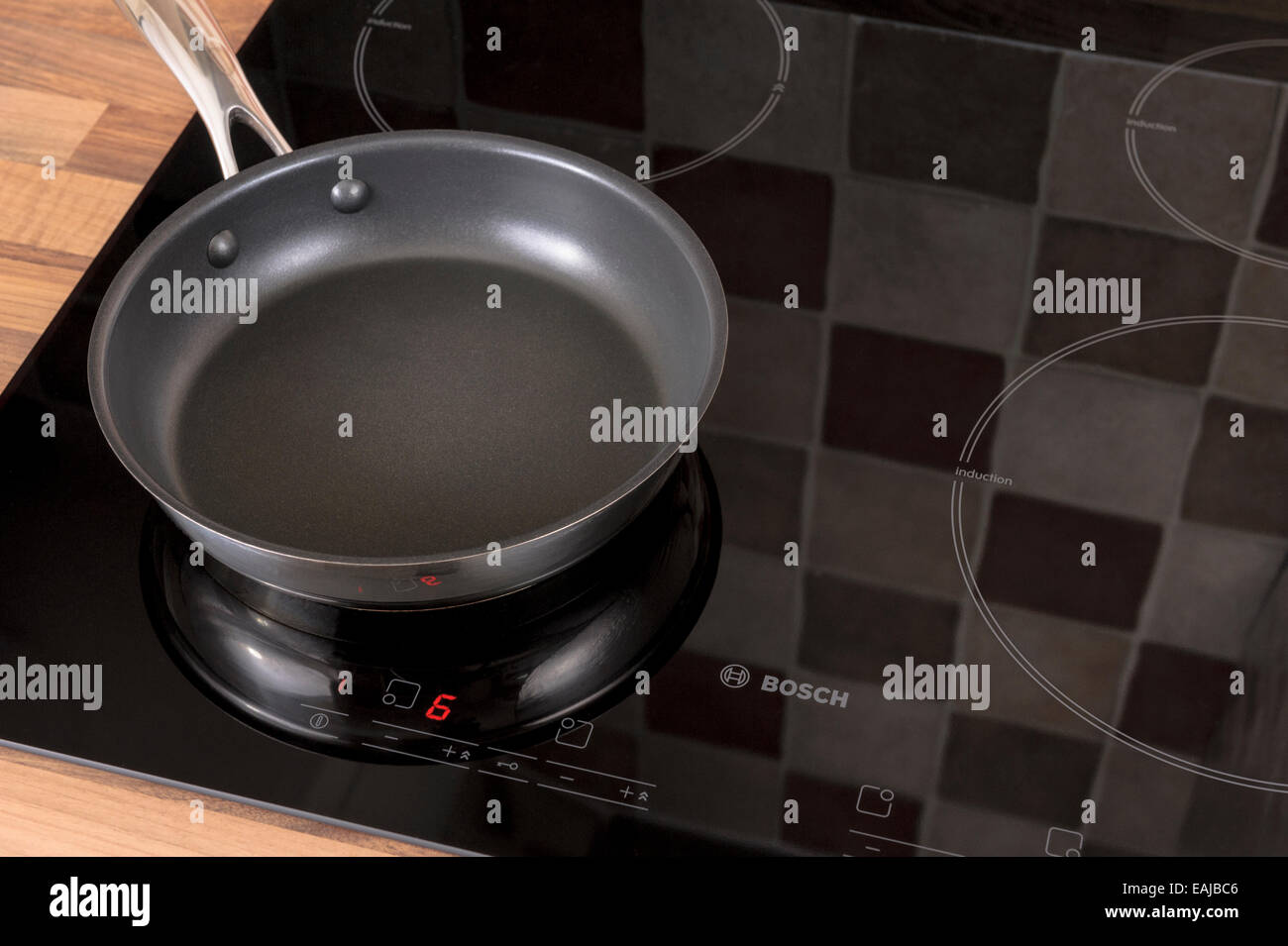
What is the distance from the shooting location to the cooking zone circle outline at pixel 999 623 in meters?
0.56

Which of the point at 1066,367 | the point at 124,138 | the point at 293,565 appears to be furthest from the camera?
the point at 124,138

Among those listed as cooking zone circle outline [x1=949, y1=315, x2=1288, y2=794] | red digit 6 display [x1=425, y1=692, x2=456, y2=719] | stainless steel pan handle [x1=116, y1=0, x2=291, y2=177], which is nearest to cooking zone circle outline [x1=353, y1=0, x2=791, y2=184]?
stainless steel pan handle [x1=116, y1=0, x2=291, y2=177]

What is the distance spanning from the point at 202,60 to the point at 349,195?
107 millimetres

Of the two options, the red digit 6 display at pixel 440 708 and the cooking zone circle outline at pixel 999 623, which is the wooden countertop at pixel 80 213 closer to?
the red digit 6 display at pixel 440 708

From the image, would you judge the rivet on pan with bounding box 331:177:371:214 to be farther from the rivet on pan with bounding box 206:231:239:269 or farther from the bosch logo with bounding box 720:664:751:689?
the bosch logo with bounding box 720:664:751:689

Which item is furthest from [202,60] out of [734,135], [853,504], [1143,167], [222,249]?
[1143,167]

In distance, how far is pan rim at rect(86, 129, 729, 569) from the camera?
52 centimetres

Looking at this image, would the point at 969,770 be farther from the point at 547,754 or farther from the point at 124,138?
the point at 124,138

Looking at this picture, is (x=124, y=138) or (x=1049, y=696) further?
(x=124, y=138)

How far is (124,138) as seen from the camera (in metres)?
0.82

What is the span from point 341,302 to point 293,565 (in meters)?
0.26

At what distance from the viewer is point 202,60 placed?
2.32ft

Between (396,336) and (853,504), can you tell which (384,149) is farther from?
(853,504)

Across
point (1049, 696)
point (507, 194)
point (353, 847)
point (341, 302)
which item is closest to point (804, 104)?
point (507, 194)
